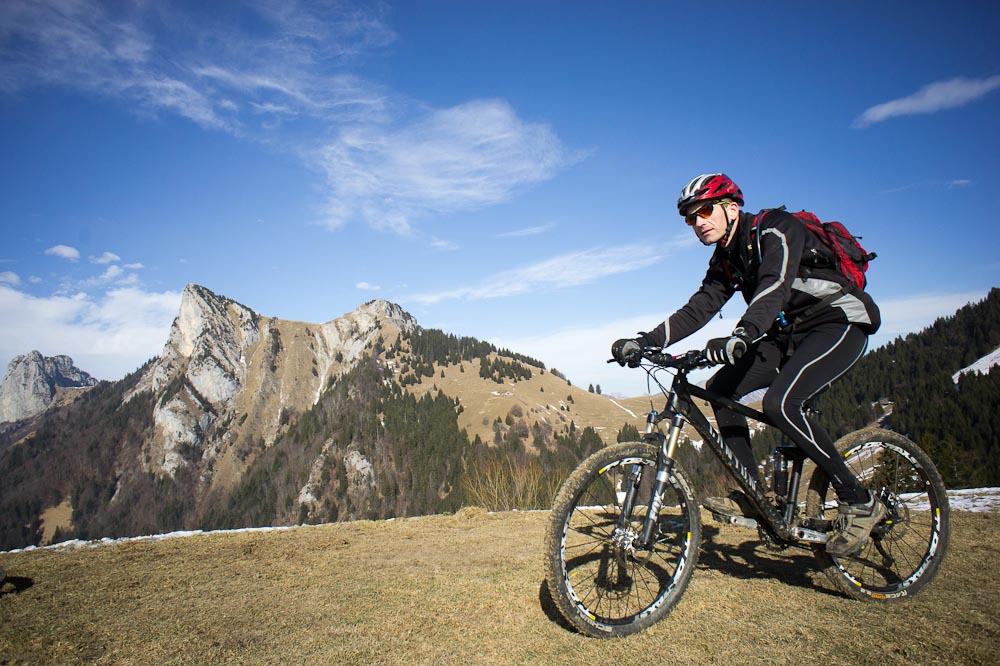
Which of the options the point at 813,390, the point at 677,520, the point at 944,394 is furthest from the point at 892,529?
the point at 944,394

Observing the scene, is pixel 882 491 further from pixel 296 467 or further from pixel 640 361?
pixel 296 467

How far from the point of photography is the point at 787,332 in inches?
179

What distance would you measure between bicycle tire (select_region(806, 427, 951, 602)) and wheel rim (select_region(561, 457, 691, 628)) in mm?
1441

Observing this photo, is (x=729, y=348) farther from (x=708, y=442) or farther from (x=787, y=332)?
(x=787, y=332)

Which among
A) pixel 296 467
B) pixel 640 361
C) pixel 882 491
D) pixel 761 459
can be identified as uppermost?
pixel 640 361

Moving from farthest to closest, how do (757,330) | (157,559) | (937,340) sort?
(937,340), (157,559), (757,330)

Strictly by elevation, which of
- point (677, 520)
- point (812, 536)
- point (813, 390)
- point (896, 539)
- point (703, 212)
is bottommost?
point (896, 539)

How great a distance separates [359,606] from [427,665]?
136cm

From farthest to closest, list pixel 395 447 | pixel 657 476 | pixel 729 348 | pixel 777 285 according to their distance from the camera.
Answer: pixel 395 447
pixel 777 285
pixel 657 476
pixel 729 348

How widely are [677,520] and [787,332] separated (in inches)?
79.6

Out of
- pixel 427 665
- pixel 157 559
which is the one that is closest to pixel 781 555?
pixel 427 665

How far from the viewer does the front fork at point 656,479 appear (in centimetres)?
368

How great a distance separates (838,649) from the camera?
3176 millimetres

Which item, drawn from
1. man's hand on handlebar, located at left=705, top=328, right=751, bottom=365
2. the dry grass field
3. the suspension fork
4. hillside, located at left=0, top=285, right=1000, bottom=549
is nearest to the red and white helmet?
man's hand on handlebar, located at left=705, top=328, right=751, bottom=365
